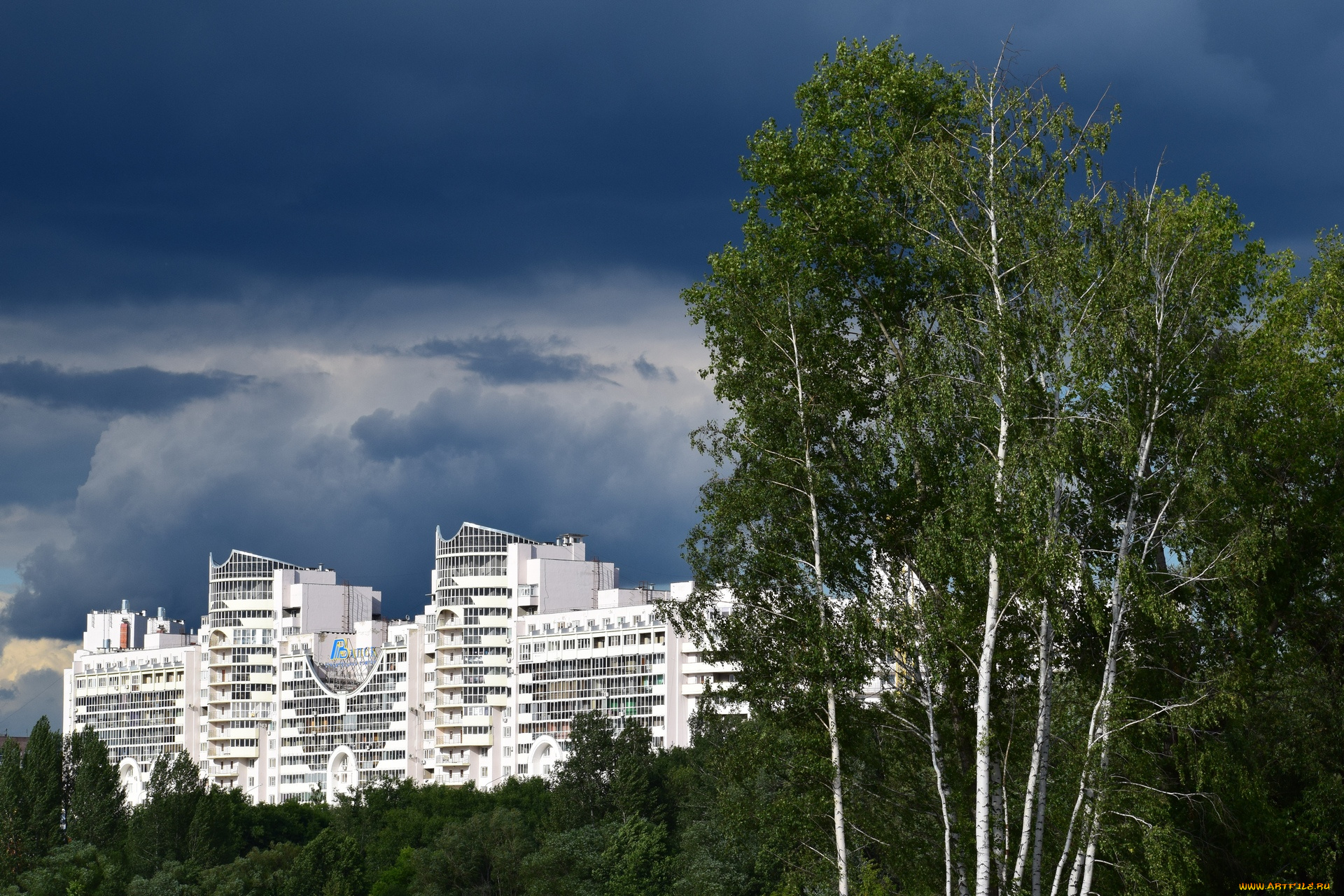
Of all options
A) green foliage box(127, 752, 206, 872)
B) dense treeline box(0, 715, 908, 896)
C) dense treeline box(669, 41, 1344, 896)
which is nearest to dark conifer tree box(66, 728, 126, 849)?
dense treeline box(0, 715, 908, 896)

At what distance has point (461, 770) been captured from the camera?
19550 cm

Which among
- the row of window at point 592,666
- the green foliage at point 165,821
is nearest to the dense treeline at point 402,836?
the green foliage at point 165,821

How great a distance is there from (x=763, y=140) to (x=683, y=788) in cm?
9013

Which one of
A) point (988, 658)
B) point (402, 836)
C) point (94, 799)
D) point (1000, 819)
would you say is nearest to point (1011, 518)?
point (988, 658)

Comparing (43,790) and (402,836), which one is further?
(402,836)

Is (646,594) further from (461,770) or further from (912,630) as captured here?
(912,630)

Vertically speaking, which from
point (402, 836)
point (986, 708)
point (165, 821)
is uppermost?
point (986, 708)

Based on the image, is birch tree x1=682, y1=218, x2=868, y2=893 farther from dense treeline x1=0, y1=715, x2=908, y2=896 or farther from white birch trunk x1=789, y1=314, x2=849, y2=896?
dense treeline x1=0, y1=715, x2=908, y2=896

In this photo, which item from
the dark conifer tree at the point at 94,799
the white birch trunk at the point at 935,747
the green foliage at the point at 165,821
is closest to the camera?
the white birch trunk at the point at 935,747

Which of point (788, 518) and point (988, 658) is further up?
point (788, 518)

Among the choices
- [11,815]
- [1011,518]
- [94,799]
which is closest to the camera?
[1011,518]

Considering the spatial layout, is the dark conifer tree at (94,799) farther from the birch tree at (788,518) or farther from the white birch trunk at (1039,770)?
the white birch trunk at (1039,770)

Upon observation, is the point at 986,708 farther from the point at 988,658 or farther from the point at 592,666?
the point at 592,666

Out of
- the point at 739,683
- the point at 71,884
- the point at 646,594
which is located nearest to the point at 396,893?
the point at 71,884
